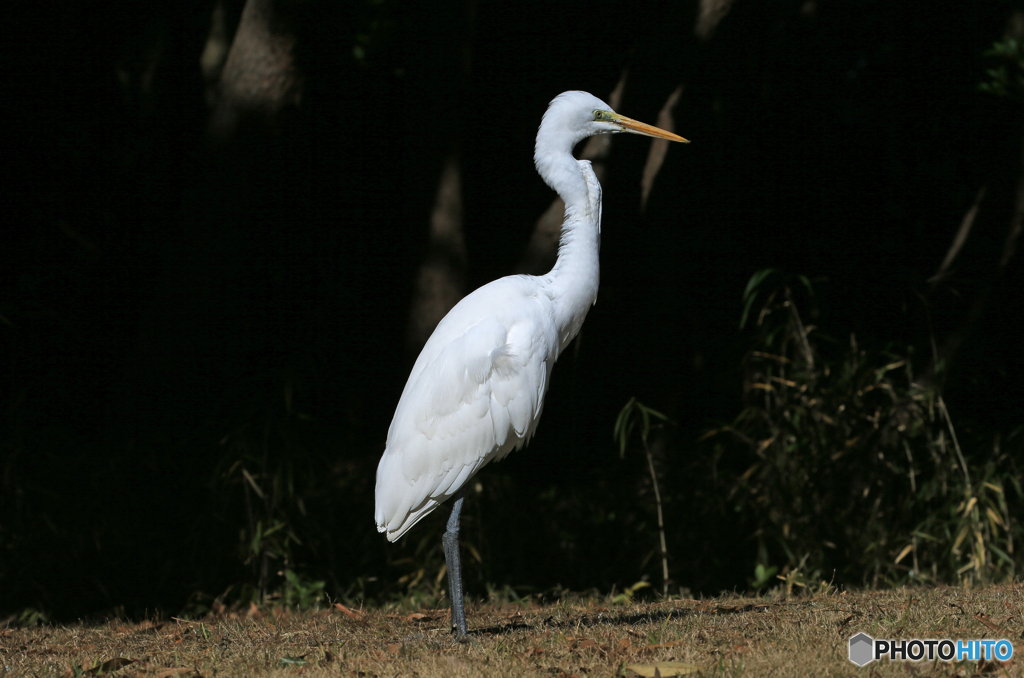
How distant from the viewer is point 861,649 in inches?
107

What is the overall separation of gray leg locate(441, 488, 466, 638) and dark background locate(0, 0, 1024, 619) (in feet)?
5.58

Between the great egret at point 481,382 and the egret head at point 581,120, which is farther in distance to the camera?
the egret head at point 581,120

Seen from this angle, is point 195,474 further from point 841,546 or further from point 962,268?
point 962,268

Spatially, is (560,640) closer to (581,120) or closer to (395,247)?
(581,120)

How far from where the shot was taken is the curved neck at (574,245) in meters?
3.76

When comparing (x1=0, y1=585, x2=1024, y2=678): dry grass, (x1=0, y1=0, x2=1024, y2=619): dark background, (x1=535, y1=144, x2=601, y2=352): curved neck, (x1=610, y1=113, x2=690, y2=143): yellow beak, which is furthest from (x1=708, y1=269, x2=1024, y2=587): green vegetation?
(x1=535, y1=144, x2=601, y2=352): curved neck

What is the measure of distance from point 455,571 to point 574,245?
1.31 m

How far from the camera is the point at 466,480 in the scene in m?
3.59

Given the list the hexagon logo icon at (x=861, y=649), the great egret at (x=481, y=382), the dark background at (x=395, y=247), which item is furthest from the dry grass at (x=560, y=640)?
the dark background at (x=395, y=247)

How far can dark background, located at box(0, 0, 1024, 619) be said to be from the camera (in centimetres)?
515

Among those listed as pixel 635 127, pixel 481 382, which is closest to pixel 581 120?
pixel 635 127

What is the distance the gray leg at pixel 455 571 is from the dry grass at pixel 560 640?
60mm

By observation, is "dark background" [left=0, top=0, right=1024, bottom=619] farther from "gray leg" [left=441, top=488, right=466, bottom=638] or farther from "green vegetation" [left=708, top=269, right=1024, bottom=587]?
"gray leg" [left=441, top=488, right=466, bottom=638]

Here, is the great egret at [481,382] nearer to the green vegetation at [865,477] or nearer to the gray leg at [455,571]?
the gray leg at [455,571]
